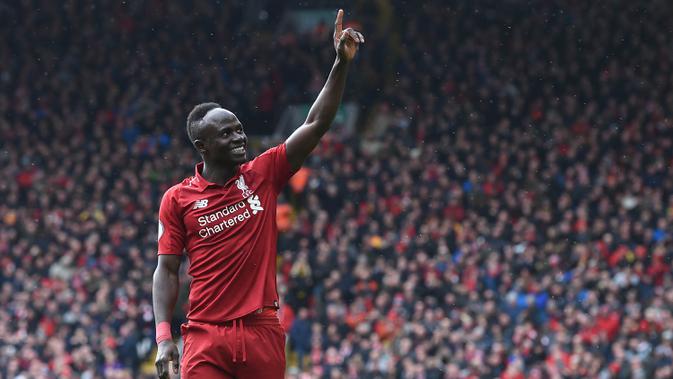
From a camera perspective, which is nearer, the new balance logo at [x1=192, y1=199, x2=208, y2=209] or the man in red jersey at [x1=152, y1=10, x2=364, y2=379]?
the man in red jersey at [x1=152, y1=10, x2=364, y2=379]

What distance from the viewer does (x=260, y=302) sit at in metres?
6.33

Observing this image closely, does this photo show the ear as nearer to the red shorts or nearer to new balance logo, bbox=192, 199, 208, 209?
new balance logo, bbox=192, 199, 208, 209

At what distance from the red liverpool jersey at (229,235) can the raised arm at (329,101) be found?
0.10m

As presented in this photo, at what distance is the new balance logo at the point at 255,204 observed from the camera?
6.43 m

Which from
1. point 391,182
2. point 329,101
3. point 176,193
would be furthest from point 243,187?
point 391,182

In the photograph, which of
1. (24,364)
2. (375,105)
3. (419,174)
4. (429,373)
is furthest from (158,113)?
(429,373)

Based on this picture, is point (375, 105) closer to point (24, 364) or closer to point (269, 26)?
point (269, 26)

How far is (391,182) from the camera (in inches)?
938

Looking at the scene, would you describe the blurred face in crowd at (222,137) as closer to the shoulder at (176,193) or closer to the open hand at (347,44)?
the shoulder at (176,193)

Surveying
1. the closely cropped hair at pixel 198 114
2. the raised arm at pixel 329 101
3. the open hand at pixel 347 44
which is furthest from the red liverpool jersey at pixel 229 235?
the open hand at pixel 347 44

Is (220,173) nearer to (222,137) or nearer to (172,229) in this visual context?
(222,137)

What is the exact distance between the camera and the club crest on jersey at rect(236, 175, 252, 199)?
645 centimetres

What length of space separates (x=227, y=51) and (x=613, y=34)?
8.43 meters

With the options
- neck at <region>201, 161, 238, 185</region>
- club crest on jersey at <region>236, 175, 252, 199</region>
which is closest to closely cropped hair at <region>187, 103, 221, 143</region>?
neck at <region>201, 161, 238, 185</region>
